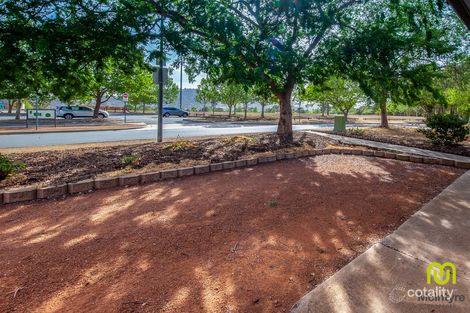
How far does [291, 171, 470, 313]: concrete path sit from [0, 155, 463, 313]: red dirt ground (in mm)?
193

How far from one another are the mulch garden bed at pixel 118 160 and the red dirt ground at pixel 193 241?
2.80 ft

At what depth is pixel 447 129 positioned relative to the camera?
29.0ft

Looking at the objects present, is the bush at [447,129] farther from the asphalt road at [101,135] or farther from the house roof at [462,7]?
the asphalt road at [101,135]

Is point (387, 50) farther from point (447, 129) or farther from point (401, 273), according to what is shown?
point (401, 273)

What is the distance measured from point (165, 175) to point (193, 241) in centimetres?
250

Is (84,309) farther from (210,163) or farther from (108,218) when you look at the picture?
(210,163)

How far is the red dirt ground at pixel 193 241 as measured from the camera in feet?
6.81

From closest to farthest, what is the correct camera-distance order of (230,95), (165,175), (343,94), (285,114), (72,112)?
(165,175) < (285,114) < (343,94) < (72,112) < (230,95)

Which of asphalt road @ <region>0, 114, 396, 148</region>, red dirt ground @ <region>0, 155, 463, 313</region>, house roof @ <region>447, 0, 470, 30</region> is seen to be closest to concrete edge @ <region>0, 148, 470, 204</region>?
red dirt ground @ <region>0, 155, 463, 313</region>

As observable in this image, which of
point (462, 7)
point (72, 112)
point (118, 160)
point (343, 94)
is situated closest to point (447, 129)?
point (462, 7)

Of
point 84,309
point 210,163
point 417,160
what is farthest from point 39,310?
point 417,160

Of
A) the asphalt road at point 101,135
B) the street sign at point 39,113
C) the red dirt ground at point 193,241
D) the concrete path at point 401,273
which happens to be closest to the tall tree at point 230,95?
the asphalt road at point 101,135

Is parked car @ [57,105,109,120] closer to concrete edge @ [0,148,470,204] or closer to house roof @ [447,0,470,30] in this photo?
concrete edge @ [0,148,470,204]

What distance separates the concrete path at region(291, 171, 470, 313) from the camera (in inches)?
72.9
